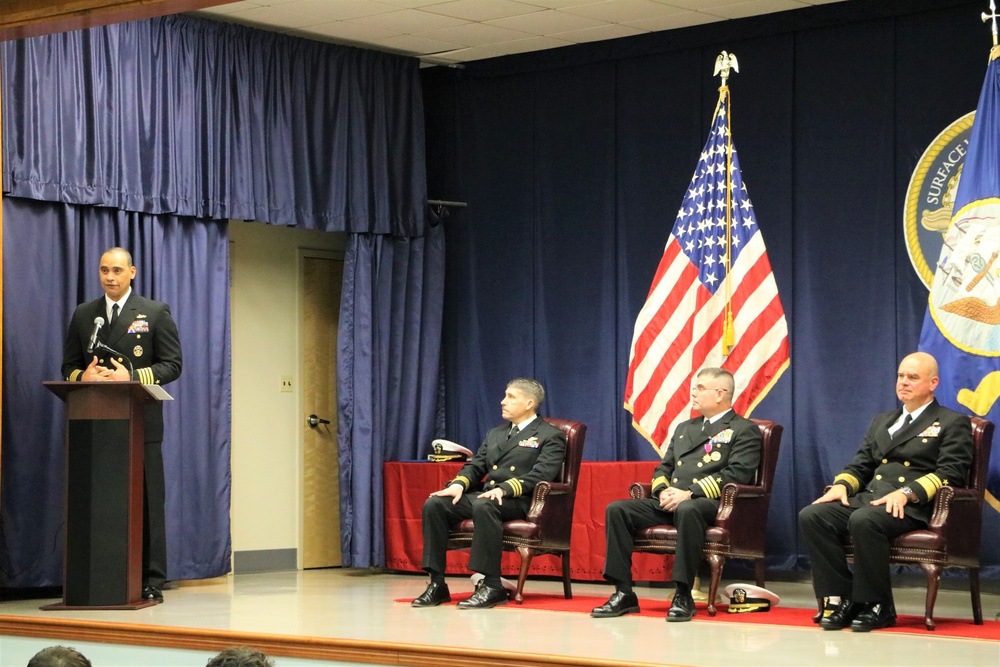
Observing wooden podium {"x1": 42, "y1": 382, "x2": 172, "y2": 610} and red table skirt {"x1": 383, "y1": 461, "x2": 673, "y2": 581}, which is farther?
red table skirt {"x1": 383, "y1": 461, "x2": 673, "y2": 581}

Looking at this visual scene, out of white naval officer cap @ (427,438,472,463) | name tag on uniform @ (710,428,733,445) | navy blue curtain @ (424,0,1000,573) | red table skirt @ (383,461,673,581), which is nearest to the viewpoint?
name tag on uniform @ (710,428,733,445)

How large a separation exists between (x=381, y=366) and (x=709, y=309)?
2248mm

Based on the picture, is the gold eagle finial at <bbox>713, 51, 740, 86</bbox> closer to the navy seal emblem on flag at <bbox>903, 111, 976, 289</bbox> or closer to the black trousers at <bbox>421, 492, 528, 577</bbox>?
the navy seal emblem on flag at <bbox>903, 111, 976, 289</bbox>

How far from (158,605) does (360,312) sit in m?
2.50

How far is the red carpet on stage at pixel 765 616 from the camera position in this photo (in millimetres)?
5770

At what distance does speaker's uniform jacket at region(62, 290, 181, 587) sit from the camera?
6.77 m

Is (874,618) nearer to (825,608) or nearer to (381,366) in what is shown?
(825,608)

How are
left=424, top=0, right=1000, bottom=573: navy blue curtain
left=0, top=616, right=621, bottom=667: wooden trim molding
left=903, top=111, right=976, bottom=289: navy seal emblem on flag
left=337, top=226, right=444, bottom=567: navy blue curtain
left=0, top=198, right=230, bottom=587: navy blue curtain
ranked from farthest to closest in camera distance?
1. left=337, top=226, right=444, bottom=567: navy blue curtain
2. left=424, top=0, right=1000, bottom=573: navy blue curtain
3. left=903, top=111, right=976, bottom=289: navy seal emblem on flag
4. left=0, top=198, right=230, bottom=587: navy blue curtain
5. left=0, top=616, right=621, bottom=667: wooden trim molding

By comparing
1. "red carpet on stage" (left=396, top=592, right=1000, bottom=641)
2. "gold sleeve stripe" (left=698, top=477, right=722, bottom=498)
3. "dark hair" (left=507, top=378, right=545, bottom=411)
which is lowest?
"red carpet on stage" (left=396, top=592, right=1000, bottom=641)

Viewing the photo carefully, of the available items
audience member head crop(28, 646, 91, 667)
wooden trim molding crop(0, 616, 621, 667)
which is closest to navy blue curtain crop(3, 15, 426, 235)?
wooden trim molding crop(0, 616, 621, 667)

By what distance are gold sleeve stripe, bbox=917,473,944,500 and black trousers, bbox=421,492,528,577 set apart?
1.90 meters

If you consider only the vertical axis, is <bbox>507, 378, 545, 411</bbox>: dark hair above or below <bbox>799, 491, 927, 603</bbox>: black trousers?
above

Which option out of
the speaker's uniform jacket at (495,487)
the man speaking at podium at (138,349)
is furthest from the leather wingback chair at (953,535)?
the man speaking at podium at (138,349)

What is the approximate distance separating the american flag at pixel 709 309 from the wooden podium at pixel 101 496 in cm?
258
